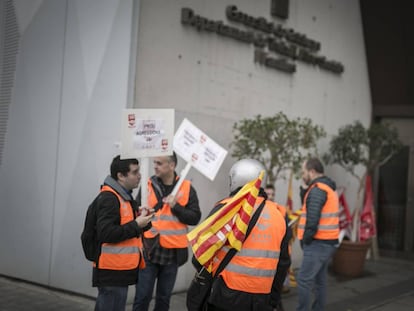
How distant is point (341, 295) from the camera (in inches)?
314

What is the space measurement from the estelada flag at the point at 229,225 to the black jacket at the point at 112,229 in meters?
0.76

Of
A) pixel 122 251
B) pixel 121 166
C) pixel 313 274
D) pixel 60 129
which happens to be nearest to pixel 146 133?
pixel 121 166

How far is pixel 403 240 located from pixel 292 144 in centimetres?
550

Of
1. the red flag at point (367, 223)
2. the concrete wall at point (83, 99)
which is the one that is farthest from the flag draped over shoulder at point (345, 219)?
the concrete wall at point (83, 99)

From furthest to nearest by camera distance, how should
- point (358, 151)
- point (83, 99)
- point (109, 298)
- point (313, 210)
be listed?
point (358, 151), point (83, 99), point (313, 210), point (109, 298)

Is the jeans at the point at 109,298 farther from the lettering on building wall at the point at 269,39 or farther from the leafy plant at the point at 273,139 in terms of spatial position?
the lettering on building wall at the point at 269,39

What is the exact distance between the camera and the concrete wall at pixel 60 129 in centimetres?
659

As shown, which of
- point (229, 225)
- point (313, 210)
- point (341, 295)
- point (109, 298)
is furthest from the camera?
point (341, 295)

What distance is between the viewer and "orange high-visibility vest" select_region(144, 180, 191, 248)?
531 cm

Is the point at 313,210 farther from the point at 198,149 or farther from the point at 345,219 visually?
the point at 345,219

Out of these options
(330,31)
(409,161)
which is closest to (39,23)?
(330,31)

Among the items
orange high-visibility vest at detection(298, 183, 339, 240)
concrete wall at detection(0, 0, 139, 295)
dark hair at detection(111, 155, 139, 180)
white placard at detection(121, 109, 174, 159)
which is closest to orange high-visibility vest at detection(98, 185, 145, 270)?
dark hair at detection(111, 155, 139, 180)

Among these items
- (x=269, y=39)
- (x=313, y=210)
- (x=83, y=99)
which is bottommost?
(x=313, y=210)

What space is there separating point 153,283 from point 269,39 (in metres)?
4.98
